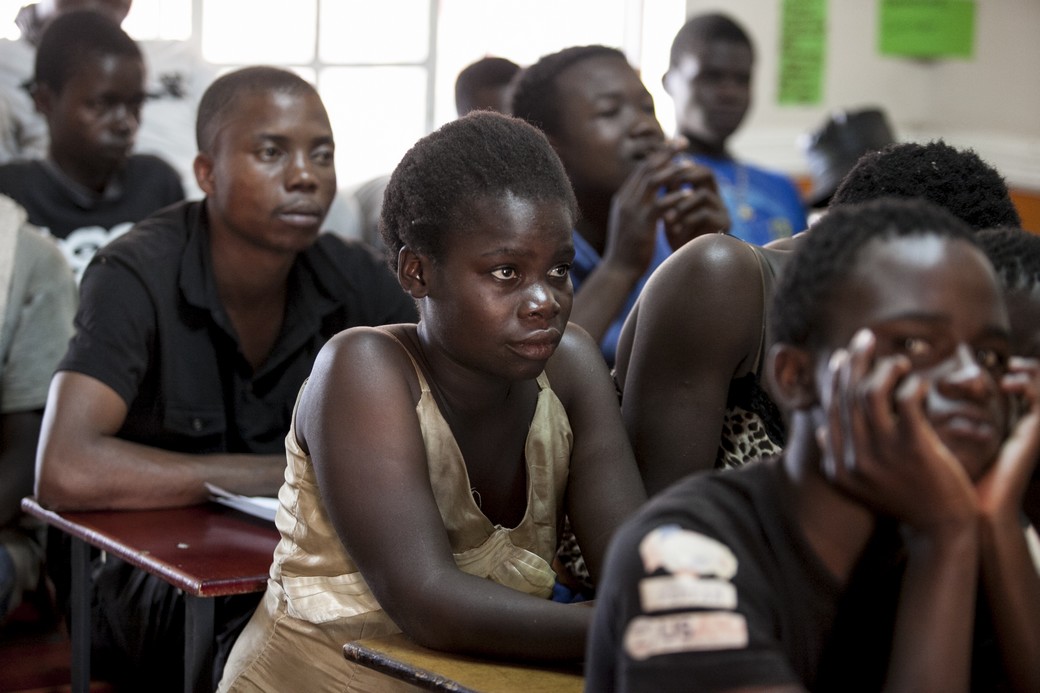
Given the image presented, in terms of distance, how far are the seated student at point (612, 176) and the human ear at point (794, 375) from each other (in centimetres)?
173

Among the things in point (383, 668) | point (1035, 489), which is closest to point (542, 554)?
point (383, 668)

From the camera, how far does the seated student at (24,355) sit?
2.69 m

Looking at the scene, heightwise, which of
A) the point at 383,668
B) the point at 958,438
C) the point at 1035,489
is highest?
the point at 958,438

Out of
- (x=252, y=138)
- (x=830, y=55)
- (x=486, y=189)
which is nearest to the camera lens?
(x=486, y=189)

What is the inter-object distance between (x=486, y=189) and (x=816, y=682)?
80 centimetres

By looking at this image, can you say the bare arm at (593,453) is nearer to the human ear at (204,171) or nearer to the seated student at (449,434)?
the seated student at (449,434)

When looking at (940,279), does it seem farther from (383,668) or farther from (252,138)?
(252,138)

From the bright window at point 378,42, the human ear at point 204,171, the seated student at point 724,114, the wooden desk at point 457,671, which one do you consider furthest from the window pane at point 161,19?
the wooden desk at point 457,671

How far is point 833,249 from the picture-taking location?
3.76 ft

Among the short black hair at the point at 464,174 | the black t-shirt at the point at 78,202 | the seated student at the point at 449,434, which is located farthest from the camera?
the black t-shirt at the point at 78,202

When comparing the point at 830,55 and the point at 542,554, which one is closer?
the point at 542,554

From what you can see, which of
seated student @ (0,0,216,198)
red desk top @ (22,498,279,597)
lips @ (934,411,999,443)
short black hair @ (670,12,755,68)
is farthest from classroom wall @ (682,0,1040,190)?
lips @ (934,411,999,443)

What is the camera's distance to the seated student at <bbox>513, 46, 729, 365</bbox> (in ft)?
9.72

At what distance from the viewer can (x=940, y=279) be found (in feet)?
3.62
